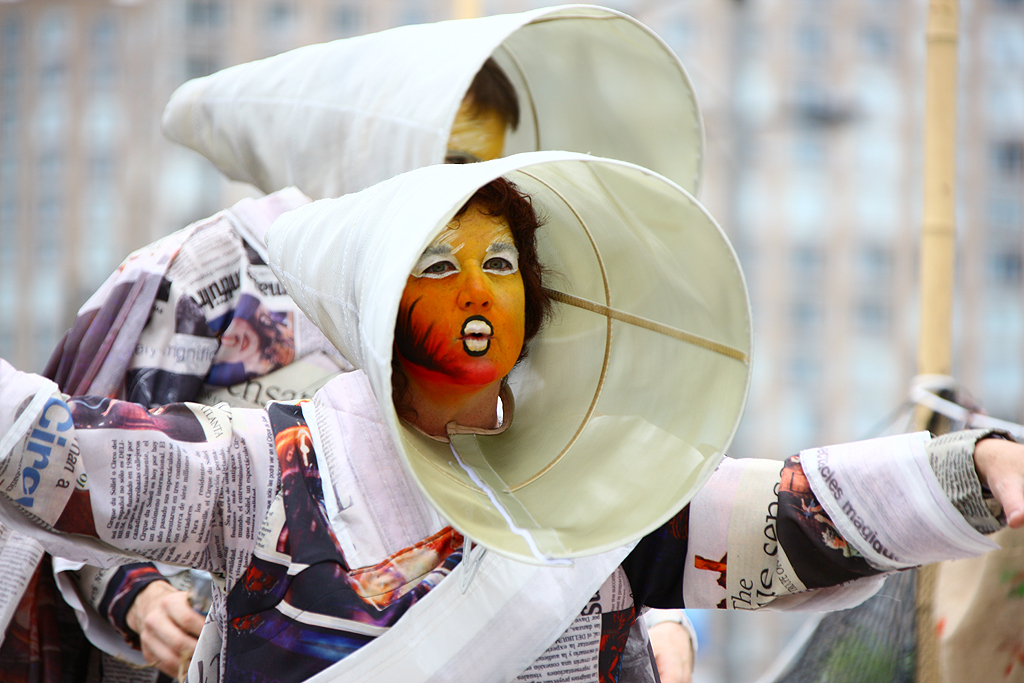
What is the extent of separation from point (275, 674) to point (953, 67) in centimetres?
222

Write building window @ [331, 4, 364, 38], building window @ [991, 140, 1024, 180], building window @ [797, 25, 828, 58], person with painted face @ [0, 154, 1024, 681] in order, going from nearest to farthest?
person with painted face @ [0, 154, 1024, 681], building window @ [331, 4, 364, 38], building window @ [797, 25, 828, 58], building window @ [991, 140, 1024, 180]

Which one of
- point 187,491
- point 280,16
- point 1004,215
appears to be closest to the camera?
point 187,491

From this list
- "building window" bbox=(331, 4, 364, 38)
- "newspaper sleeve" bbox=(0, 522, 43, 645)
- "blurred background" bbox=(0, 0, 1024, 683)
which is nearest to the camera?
"newspaper sleeve" bbox=(0, 522, 43, 645)

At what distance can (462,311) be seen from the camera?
1553 mm

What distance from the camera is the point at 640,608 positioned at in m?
1.72

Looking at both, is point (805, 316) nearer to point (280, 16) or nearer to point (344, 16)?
point (344, 16)

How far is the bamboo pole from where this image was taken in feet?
9.20

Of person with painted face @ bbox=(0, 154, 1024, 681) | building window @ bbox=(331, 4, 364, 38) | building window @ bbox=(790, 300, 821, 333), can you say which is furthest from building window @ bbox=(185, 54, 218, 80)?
person with painted face @ bbox=(0, 154, 1024, 681)

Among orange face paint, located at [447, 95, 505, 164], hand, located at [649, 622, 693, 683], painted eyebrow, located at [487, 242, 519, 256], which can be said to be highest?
orange face paint, located at [447, 95, 505, 164]

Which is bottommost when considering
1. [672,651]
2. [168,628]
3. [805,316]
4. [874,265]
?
[805,316]

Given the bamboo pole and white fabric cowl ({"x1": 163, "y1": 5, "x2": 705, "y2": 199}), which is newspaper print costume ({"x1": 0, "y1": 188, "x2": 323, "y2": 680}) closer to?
white fabric cowl ({"x1": 163, "y1": 5, "x2": 705, "y2": 199})

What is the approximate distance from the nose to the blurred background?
3330 centimetres

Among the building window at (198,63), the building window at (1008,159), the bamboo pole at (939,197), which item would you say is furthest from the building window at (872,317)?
the bamboo pole at (939,197)

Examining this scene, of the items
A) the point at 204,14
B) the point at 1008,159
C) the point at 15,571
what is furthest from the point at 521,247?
the point at 1008,159
